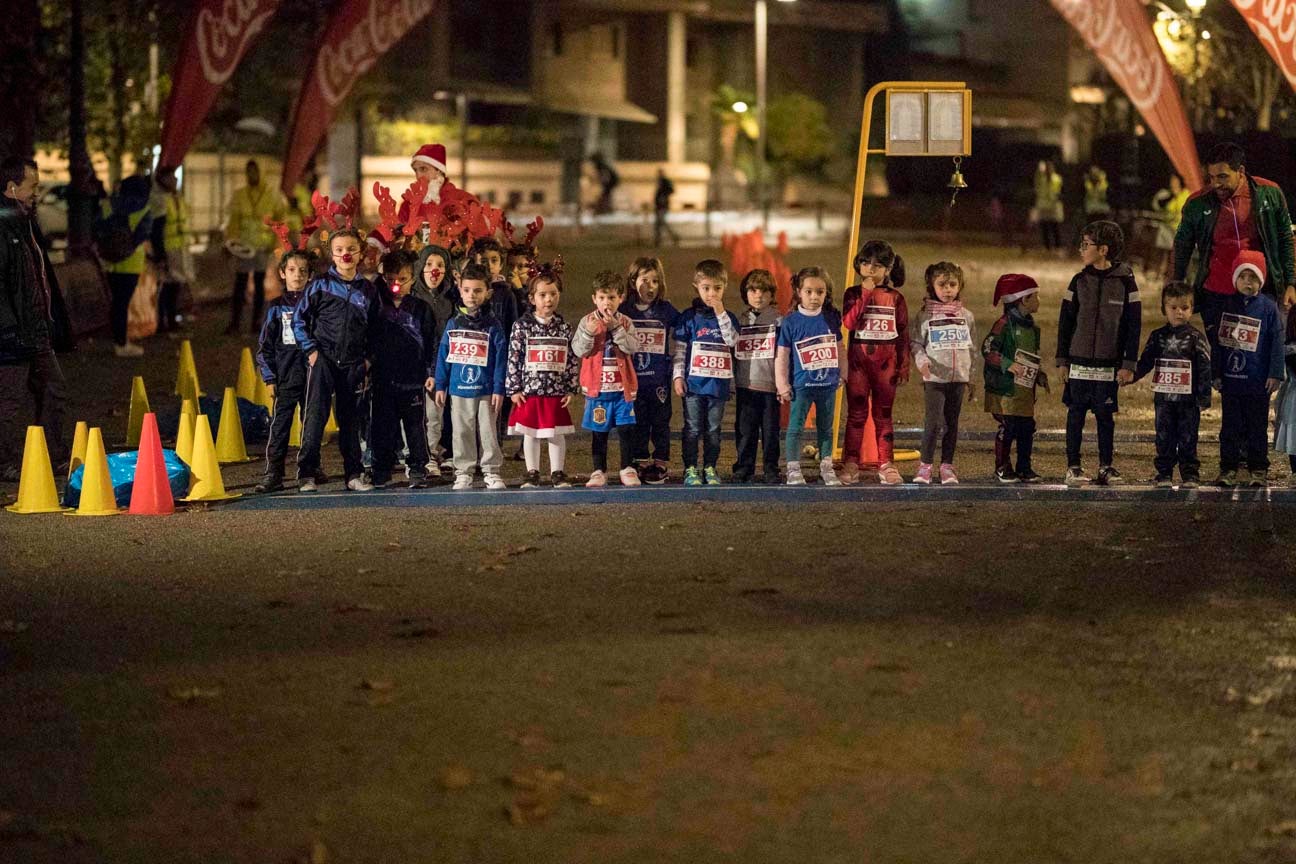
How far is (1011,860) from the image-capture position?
5410 millimetres

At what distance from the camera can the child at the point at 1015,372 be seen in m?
11.6

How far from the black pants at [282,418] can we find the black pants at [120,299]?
8.90 m

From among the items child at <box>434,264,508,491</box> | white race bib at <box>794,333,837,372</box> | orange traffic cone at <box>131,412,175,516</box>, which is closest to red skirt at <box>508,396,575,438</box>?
child at <box>434,264,508,491</box>

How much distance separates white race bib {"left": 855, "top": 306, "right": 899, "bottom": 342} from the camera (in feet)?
38.4

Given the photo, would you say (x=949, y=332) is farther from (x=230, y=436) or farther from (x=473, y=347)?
(x=230, y=436)

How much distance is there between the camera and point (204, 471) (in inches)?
445

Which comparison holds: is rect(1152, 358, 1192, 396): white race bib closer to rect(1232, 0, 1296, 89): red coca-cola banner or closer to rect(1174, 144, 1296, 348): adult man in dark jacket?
rect(1174, 144, 1296, 348): adult man in dark jacket

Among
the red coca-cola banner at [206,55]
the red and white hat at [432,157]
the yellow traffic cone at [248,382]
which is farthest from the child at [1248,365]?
the red coca-cola banner at [206,55]

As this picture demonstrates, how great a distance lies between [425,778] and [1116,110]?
52.3m

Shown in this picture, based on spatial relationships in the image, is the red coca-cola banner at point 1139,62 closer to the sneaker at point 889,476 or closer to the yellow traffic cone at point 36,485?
the sneaker at point 889,476

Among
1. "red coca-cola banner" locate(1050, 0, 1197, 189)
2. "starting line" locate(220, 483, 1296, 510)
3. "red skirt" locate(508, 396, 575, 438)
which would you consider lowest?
"starting line" locate(220, 483, 1296, 510)

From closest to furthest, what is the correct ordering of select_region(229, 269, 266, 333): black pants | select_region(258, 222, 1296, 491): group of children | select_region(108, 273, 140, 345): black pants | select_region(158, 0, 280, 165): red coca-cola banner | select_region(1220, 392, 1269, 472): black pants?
select_region(258, 222, 1296, 491): group of children → select_region(1220, 392, 1269, 472): black pants → select_region(158, 0, 280, 165): red coca-cola banner → select_region(108, 273, 140, 345): black pants → select_region(229, 269, 266, 333): black pants

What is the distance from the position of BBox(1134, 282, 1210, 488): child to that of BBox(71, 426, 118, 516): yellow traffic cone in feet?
18.5

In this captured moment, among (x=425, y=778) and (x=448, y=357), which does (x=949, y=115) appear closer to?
(x=448, y=357)
